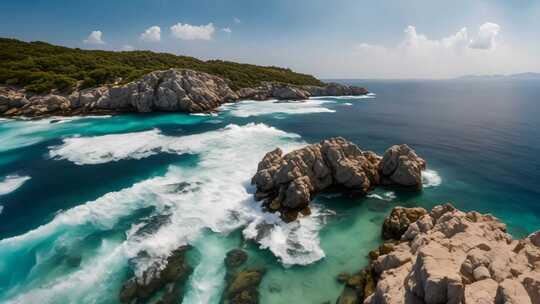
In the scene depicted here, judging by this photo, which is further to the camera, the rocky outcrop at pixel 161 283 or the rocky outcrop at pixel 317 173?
the rocky outcrop at pixel 317 173

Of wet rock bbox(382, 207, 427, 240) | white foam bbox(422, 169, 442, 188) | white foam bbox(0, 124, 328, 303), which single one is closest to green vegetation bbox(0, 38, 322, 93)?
white foam bbox(0, 124, 328, 303)

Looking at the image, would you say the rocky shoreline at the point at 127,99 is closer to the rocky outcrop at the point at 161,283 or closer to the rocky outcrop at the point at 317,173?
the rocky outcrop at the point at 317,173

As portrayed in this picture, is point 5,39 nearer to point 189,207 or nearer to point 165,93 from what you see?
point 165,93

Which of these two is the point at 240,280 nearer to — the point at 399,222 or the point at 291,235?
the point at 291,235

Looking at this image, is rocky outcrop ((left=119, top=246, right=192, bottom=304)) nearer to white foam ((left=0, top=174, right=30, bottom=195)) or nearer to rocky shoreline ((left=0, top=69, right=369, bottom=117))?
white foam ((left=0, top=174, right=30, bottom=195))

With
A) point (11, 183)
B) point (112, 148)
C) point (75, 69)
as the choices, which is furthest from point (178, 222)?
point (75, 69)

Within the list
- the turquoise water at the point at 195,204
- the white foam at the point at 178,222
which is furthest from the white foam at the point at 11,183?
the white foam at the point at 178,222

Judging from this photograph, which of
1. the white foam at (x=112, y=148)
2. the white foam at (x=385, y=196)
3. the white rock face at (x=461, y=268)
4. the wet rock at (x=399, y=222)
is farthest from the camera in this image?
the white foam at (x=112, y=148)
